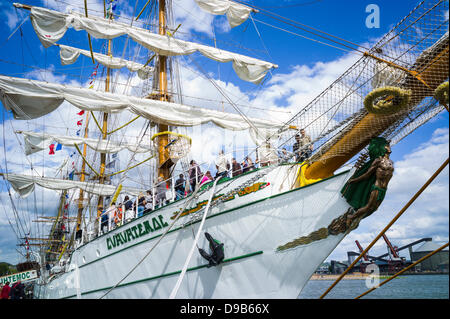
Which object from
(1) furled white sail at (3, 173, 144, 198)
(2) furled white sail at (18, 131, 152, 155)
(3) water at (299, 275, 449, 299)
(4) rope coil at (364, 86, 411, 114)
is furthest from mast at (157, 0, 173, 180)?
(4) rope coil at (364, 86, 411, 114)

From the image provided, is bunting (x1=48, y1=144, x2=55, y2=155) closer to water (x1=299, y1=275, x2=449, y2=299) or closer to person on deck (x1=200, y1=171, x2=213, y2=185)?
person on deck (x1=200, y1=171, x2=213, y2=185)

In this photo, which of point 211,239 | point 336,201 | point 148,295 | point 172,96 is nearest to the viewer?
point 336,201

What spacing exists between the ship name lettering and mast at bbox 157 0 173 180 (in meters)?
2.21

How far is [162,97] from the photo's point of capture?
11.5 metres

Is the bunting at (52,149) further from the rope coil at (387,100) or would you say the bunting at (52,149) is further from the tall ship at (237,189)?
the rope coil at (387,100)

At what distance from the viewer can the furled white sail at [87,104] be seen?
888 centimetres

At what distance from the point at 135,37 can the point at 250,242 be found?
8.04m

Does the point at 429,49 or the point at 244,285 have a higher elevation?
the point at 429,49

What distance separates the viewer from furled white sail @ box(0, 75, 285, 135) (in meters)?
8.88

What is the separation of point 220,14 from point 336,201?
8669 mm

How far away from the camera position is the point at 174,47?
11148 millimetres
